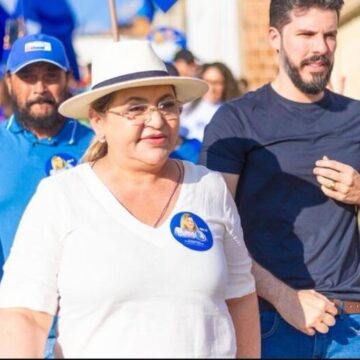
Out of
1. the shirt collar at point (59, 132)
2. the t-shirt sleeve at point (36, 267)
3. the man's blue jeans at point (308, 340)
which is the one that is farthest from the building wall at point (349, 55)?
the t-shirt sleeve at point (36, 267)

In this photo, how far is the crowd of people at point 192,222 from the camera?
3520 millimetres

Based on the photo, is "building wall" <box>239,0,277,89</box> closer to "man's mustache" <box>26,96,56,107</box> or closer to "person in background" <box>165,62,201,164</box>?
"person in background" <box>165,62,201,164</box>

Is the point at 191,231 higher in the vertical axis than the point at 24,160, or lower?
higher

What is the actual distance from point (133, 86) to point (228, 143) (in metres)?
0.81

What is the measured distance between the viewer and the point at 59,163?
527 centimetres

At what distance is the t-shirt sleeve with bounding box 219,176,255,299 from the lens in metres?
3.86

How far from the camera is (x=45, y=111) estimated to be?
5.48 metres

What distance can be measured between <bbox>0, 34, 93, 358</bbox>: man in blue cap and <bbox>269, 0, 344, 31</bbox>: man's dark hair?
4.11ft

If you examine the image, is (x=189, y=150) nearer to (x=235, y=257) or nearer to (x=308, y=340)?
(x=308, y=340)

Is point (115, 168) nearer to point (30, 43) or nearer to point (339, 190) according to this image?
point (339, 190)

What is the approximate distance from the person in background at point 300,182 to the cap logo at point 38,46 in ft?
4.90

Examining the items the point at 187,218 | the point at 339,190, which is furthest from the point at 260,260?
the point at 187,218

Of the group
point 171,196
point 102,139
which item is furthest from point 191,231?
point 102,139

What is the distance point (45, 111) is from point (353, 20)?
6.53ft
